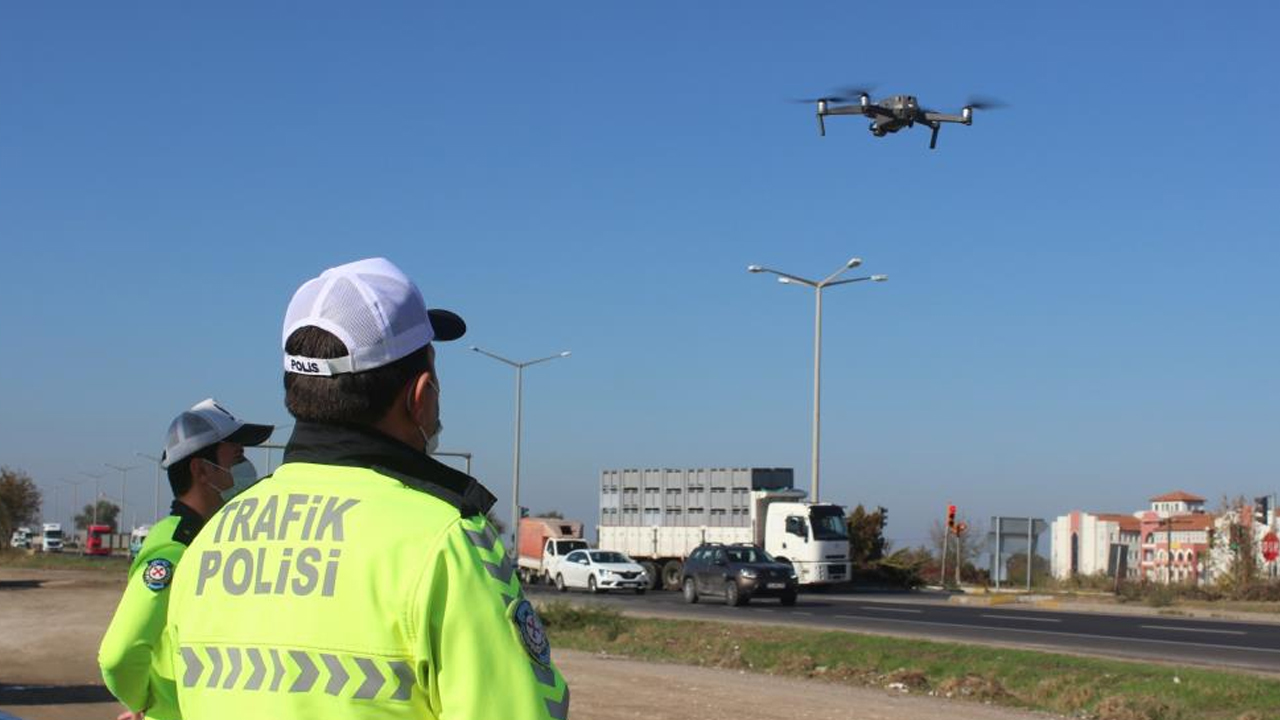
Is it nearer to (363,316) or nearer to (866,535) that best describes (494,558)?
(363,316)

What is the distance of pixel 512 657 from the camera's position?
2.10 m

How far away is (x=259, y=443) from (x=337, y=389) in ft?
7.91

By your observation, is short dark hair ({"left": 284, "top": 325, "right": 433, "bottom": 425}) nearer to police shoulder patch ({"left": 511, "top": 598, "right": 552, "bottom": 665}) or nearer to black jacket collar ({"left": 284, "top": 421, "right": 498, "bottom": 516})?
black jacket collar ({"left": 284, "top": 421, "right": 498, "bottom": 516})

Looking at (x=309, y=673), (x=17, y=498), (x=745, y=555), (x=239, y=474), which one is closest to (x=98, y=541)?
(x=17, y=498)

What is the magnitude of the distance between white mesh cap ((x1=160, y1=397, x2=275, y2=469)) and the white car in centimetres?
4140

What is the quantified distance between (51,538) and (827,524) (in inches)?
3510

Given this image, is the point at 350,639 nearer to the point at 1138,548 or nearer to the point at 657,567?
the point at 657,567

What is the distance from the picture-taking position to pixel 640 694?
50.9ft

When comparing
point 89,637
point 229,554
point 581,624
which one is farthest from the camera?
point 581,624

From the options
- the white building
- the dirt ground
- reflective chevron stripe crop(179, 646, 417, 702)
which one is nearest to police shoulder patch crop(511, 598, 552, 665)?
reflective chevron stripe crop(179, 646, 417, 702)

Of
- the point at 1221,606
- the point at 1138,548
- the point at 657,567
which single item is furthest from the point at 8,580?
the point at 1138,548

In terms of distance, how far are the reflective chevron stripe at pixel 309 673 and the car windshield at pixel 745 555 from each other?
1443 inches

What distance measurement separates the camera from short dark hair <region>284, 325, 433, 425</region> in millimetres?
2453

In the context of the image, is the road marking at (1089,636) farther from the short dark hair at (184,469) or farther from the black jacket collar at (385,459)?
the black jacket collar at (385,459)
